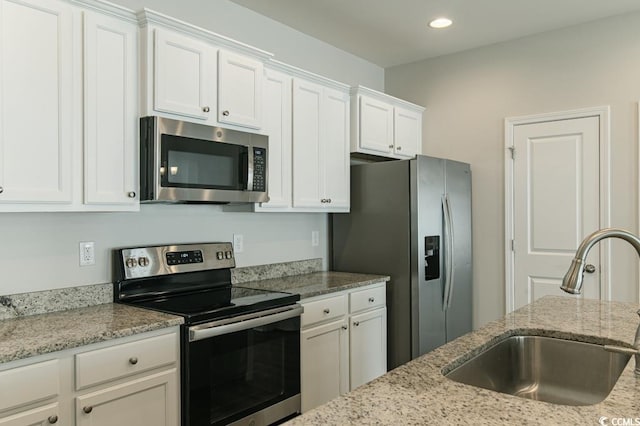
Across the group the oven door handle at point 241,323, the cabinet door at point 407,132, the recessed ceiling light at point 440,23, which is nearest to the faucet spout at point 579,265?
the oven door handle at point 241,323

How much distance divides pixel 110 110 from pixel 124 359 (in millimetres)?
1082

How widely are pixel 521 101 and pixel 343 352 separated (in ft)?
7.79

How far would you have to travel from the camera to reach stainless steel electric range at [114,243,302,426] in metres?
2.15

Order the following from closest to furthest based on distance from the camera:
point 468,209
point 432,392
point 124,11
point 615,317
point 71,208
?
point 432,392, point 615,317, point 71,208, point 124,11, point 468,209

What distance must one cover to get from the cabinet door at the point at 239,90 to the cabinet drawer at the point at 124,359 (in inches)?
47.1

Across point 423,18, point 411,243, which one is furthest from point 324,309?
point 423,18

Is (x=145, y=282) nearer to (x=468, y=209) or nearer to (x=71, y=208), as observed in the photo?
(x=71, y=208)

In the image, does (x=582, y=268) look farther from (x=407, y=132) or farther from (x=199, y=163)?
(x=407, y=132)

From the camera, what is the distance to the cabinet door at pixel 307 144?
10.5 feet

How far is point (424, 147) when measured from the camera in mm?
4363

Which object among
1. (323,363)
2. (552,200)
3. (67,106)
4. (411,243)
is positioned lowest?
(323,363)

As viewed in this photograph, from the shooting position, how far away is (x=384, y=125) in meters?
3.89

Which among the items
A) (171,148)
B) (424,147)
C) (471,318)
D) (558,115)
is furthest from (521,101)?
(171,148)

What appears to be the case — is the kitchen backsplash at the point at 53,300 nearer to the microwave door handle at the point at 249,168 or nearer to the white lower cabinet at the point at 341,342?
the microwave door handle at the point at 249,168
